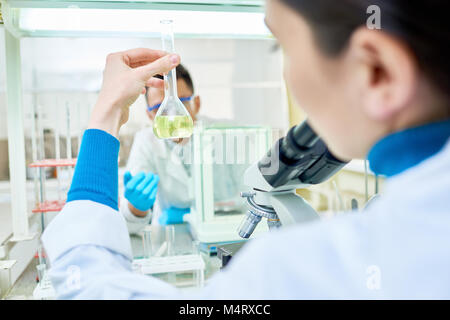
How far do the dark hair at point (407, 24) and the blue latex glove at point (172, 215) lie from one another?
127 cm

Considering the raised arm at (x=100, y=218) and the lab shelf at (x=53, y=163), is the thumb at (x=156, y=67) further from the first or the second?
the lab shelf at (x=53, y=163)

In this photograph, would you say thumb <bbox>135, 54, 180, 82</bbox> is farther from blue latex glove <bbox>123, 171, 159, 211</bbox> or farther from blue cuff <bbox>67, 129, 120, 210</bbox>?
blue latex glove <bbox>123, 171, 159, 211</bbox>

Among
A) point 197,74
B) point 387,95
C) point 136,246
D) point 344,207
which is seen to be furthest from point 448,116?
point 197,74

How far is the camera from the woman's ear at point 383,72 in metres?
0.34

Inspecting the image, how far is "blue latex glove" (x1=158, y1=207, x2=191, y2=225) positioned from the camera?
1.55m

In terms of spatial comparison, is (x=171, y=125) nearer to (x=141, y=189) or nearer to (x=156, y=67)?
(x=156, y=67)

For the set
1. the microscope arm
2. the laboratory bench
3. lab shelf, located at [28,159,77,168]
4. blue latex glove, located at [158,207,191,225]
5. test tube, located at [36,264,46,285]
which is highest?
lab shelf, located at [28,159,77,168]

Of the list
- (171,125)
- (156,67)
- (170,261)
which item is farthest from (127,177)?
(156,67)

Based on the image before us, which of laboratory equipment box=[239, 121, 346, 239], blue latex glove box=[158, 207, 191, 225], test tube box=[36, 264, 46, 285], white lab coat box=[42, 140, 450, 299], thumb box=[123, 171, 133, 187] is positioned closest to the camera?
white lab coat box=[42, 140, 450, 299]

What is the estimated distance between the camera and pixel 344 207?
1848 millimetres

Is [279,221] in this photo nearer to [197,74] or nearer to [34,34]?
[34,34]

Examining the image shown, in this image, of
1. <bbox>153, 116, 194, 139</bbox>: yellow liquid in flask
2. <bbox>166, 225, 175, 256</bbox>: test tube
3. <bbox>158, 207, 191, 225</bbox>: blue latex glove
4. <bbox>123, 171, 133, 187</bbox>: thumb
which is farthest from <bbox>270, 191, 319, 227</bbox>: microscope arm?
<bbox>158, 207, 191, 225</bbox>: blue latex glove

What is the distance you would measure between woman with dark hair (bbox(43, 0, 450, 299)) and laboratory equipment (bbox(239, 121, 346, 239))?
0.58 ft
